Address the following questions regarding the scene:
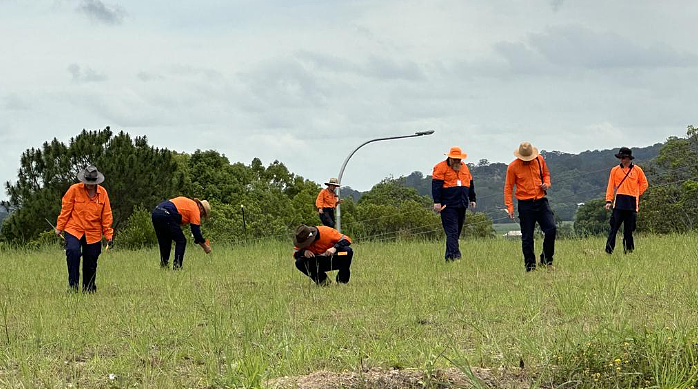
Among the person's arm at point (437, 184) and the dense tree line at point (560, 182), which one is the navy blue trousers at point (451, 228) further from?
the dense tree line at point (560, 182)

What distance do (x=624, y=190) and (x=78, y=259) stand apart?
28.2ft

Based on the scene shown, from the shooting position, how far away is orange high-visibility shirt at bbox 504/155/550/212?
1330 cm

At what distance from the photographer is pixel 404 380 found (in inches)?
223

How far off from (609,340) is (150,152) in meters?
46.8

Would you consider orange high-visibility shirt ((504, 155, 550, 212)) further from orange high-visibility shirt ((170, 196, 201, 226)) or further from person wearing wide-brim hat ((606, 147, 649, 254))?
orange high-visibility shirt ((170, 196, 201, 226))

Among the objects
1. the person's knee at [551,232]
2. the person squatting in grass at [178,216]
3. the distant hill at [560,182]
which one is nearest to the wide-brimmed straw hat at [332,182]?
the person squatting in grass at [178,216]

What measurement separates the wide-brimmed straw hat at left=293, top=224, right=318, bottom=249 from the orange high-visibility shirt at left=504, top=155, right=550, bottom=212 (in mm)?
2909

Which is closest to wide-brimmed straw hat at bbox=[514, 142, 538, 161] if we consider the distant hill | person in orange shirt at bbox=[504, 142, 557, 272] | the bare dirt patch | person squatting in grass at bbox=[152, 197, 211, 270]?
person in orange shirt at bbox=[504, 142, 557, 272]

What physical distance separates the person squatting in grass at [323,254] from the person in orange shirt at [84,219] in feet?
8.16

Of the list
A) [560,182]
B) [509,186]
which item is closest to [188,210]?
[509,186]

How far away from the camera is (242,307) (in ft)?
31.9

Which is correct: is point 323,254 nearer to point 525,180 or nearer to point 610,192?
point 525,180

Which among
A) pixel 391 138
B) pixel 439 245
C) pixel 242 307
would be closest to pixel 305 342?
pixel 242 307

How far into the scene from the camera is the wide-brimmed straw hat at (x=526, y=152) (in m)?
13.3
